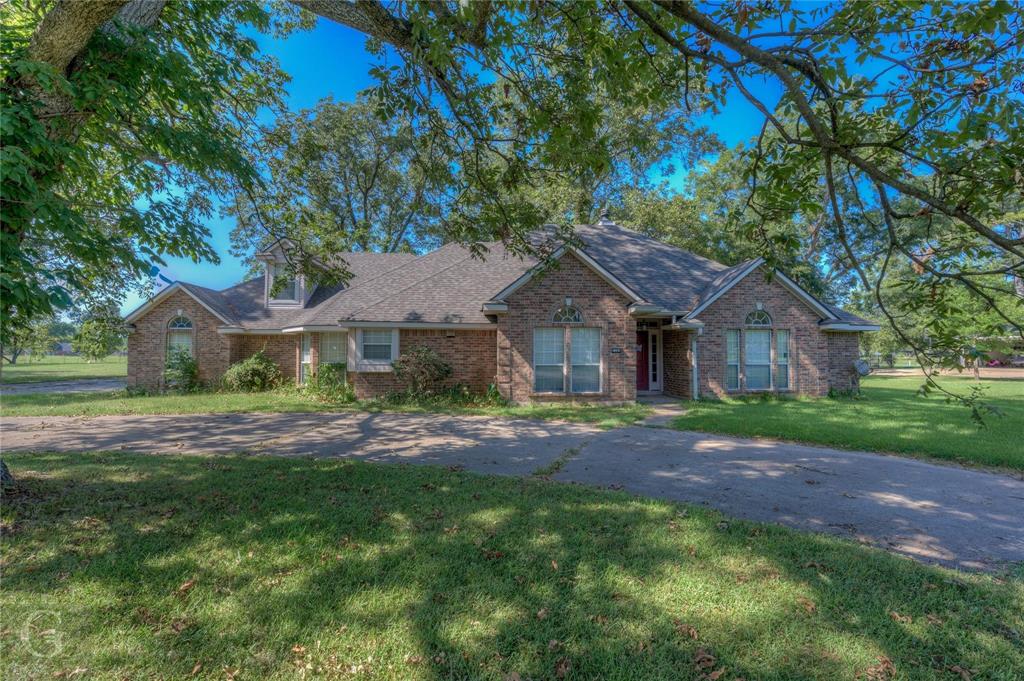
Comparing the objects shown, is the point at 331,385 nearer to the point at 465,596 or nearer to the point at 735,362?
the point at 465,596

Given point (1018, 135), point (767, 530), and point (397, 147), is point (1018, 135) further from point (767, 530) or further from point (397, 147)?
point (397, 147)

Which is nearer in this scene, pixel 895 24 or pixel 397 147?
pixel 895 24

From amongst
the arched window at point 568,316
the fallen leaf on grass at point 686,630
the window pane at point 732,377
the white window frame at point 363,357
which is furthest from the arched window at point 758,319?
the fallen leaf on grass at point 686,630

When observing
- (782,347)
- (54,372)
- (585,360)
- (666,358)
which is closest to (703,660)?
(585,360)

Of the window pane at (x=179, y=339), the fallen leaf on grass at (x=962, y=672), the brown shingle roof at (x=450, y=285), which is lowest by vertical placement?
the fallen leaf on grass at (x=962, y=672)

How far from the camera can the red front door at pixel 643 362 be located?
1628 centimetres

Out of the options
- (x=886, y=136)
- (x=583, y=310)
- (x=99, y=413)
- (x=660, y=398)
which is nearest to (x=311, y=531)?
(x=886, y=136)

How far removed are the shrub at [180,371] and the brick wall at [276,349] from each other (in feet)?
4.50

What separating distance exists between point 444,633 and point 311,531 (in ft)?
6.70

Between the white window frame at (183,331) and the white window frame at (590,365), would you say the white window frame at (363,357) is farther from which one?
the white window frame at (183,331)

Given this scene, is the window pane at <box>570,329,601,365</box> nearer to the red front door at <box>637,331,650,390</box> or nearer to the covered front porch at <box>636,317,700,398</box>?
the covered front porch at <box>636,317,700,398</box>

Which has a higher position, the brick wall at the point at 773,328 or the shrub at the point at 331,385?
the brick wall at the point at 773,328

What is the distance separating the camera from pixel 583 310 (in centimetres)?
1379

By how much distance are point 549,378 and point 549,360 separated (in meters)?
0.55
